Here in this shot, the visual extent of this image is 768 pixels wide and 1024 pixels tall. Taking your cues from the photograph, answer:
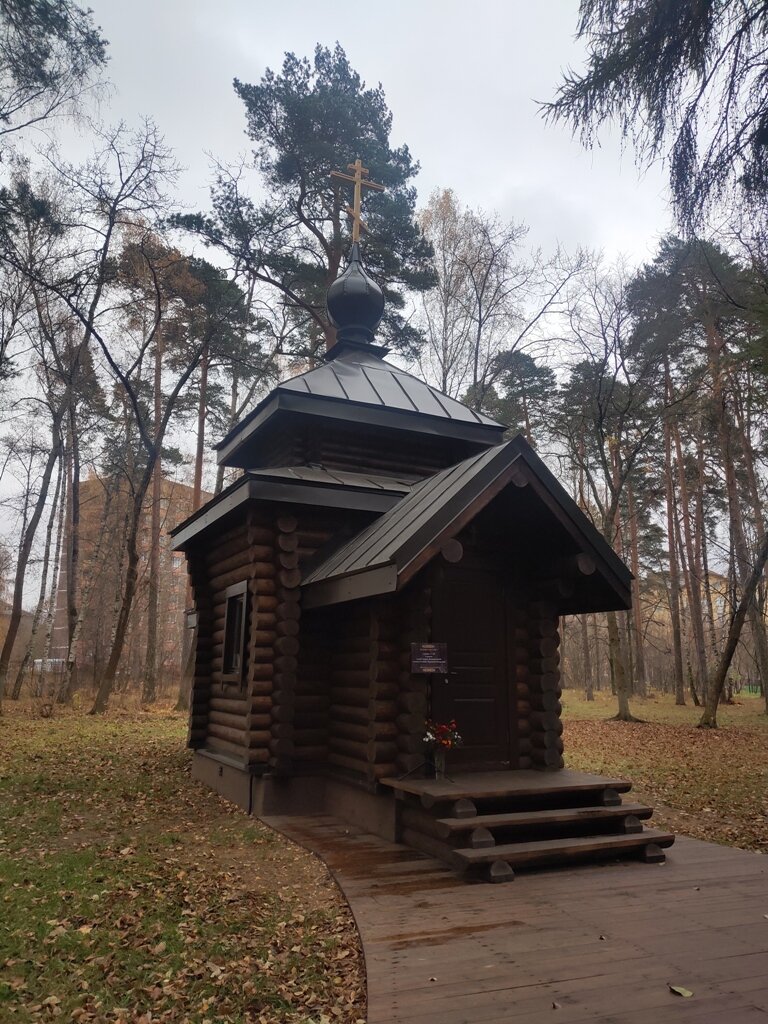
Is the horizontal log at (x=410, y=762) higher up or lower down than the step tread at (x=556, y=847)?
higher up

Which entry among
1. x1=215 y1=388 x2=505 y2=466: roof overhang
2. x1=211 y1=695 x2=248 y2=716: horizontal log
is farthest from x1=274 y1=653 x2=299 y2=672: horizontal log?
x1=215 y1=388 x2=505 y2=466: roof overhang

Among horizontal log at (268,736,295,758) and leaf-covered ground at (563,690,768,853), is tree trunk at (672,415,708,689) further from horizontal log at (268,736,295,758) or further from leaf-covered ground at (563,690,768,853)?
horizontal log at (268,736,295,758)

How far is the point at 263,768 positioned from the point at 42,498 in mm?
17402

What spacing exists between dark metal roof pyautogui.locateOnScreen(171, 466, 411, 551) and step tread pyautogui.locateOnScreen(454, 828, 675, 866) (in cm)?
416

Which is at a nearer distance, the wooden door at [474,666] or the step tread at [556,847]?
the step tread at [556,847]

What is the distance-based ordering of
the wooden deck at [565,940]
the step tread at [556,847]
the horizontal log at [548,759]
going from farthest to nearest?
the horizontal log at [548,759]
the step tread at [556,847]
the wooden deck at [565,940]

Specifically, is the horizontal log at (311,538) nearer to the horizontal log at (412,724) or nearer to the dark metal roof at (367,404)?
the dark metal roof at (367,404)

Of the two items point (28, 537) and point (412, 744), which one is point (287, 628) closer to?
point (412, 744)

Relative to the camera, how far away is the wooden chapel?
6.45 meters

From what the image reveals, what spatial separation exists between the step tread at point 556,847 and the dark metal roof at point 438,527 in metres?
2.32

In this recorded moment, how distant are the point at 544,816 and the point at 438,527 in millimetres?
2808

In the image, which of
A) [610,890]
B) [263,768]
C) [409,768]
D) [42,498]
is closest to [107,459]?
[42,498]

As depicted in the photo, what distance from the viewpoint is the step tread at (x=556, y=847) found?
570cm

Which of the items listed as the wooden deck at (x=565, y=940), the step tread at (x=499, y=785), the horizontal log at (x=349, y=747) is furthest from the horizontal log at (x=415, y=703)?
the wooden deck at (x=565, y=940)
